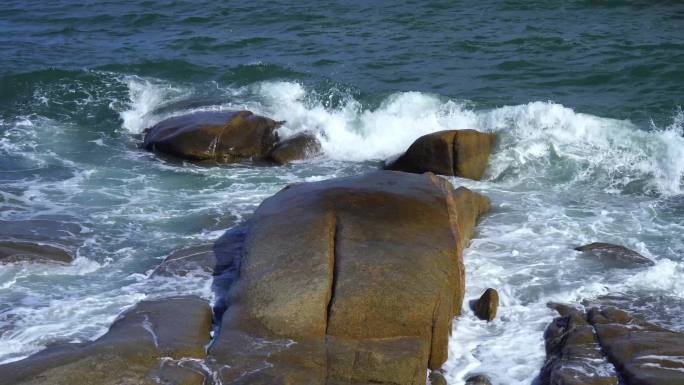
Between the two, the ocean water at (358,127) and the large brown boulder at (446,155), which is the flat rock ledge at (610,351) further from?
the large brown boulder at (446,155)

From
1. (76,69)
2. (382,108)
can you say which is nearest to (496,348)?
(382,108)

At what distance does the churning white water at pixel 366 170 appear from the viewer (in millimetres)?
10102

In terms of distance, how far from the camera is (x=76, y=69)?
21984 mm

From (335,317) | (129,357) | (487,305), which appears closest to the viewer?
(129,357)

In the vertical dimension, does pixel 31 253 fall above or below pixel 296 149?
below

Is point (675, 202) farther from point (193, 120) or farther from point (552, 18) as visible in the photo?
point (552, 18)

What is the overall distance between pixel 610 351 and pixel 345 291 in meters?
2.57

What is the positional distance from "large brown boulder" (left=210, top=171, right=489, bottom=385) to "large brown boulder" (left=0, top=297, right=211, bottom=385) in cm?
33

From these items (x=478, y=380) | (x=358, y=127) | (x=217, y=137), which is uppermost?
(x=217, y=137)

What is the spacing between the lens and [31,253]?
11484 mm

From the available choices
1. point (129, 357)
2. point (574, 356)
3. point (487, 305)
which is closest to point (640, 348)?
point (574, 356)

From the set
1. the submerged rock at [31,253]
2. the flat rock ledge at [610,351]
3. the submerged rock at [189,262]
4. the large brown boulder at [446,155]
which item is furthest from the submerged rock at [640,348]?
the submerged rock at [31,253]

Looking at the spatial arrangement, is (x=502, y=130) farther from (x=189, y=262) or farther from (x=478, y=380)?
(x=478, y=380)

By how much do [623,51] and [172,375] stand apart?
16.0 m
